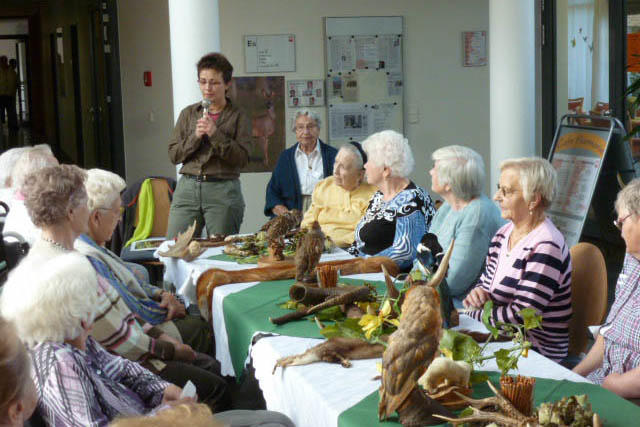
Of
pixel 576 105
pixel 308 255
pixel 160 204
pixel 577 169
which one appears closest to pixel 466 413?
pixel 308 255

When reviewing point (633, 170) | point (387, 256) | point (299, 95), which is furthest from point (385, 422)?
point (299, 95)

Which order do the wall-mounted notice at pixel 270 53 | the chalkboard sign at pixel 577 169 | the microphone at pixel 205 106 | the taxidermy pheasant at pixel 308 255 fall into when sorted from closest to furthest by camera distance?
the taxidermy pheasant at pixel 308 255 < the microphone at pixel 205 106 < the chalkboard sign at pixel 577 169 < the wall-mounted notice at pixel 270 53

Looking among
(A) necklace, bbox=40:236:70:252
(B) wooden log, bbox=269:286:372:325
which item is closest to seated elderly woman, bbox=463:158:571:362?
(B) wooden log, bbox=269:286:372:325

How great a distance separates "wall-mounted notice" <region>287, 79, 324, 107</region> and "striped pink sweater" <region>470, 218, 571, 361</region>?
5.32 meters

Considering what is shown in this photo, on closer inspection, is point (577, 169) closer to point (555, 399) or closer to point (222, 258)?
point (222, 258)

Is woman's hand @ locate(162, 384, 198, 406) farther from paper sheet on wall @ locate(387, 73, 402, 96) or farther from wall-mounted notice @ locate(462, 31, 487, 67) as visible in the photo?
wall-mounted notice @ locate(462, 31, 487, 67)

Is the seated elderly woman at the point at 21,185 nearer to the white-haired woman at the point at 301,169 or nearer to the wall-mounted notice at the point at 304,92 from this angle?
the white-haired woman at the point at 301,169

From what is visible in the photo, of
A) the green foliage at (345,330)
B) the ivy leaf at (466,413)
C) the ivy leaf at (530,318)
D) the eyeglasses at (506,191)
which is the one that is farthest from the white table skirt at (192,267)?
the ivy leaf at (466,413)

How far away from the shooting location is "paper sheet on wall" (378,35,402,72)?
8.59m

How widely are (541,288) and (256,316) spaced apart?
1.07 m

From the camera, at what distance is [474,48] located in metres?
8.80

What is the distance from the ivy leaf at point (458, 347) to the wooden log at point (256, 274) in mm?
1462

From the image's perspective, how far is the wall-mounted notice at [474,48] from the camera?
8766mm

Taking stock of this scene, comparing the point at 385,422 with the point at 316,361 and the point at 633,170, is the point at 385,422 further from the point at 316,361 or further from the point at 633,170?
the point at 633,170
